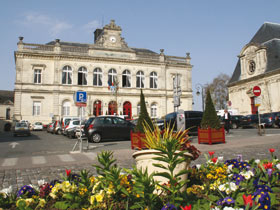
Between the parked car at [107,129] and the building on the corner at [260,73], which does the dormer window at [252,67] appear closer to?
the building on the corner at [260,73]

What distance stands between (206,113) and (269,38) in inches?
1192

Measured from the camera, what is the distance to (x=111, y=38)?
39.3m

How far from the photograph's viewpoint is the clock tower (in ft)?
127

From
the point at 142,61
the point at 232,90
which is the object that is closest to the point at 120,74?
the point at 142,61

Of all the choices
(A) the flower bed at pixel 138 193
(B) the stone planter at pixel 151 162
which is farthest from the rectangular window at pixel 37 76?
(B) the stone planter at pixel 151 162

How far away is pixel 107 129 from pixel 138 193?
12.8 m

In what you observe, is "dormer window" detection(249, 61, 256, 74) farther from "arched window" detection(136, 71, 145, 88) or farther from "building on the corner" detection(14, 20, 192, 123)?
"arched window" detection(136, 71, 145, 88)

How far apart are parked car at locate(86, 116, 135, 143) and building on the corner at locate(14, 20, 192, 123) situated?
15846mm

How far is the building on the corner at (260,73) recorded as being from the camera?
3155 cm

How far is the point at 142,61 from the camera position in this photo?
41.0 m

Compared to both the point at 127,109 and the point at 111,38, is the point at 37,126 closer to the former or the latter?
the point at 127,109

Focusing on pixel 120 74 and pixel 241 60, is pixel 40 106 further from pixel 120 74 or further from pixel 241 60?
pixel 241 60

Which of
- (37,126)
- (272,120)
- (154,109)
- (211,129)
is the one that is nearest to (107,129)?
(211,129)

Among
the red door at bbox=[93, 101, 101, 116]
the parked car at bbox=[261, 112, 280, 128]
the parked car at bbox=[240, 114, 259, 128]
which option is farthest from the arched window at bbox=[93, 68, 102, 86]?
the parked car at bbox=[261, 112, 280, 128]
